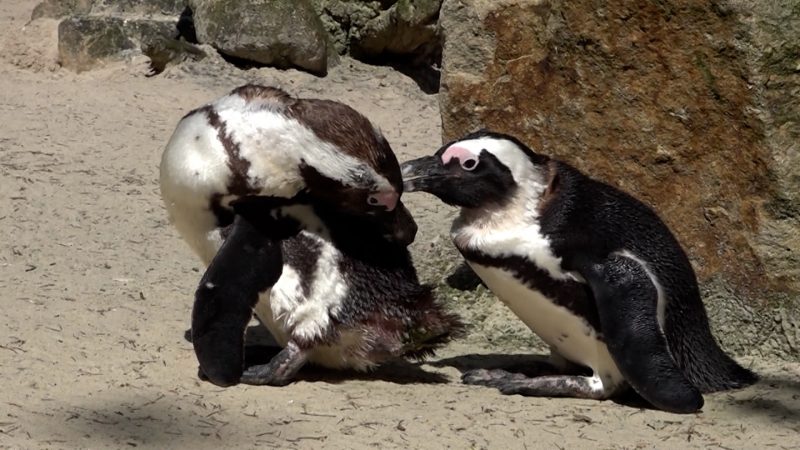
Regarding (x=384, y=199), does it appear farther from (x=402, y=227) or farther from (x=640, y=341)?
(x=640, y=341)

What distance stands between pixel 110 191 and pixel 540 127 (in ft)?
7.10

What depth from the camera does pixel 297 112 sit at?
156 inches

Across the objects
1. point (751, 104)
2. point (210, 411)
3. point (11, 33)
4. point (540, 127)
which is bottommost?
point (11, 33)

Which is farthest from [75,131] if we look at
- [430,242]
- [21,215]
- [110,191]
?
[430,242]

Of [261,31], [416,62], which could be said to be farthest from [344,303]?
[416,62]

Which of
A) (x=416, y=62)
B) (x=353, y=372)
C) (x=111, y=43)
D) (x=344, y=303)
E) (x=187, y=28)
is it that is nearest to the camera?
(x=344, y=303)

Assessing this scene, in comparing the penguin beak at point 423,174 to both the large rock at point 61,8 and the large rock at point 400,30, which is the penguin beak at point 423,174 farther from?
the large rock at point 61,8

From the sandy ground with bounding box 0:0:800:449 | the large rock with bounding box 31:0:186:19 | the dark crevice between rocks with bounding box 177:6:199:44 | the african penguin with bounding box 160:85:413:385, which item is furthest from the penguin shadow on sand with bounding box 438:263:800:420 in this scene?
the large rock with bounding box 31:0:186:19

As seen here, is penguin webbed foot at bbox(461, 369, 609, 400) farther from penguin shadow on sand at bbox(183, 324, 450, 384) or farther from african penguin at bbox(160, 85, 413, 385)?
african penguin at bbox(160, 85, 413, 385)

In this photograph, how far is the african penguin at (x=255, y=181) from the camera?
3.90 meters

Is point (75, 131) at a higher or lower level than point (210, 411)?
lower

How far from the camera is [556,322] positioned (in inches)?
158

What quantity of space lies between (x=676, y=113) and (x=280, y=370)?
1.58m

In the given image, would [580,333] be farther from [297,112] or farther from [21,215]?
[21,215]
